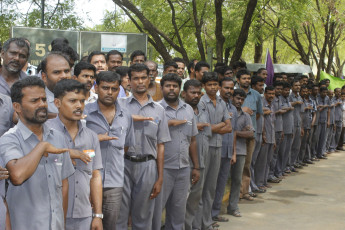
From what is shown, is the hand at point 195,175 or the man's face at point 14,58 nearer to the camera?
the man's face at point 14,58

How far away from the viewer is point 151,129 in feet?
16.5

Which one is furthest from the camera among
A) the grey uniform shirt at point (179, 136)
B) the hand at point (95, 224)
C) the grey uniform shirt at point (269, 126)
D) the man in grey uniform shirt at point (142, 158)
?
the grey uniform shirt at point (269, 126)

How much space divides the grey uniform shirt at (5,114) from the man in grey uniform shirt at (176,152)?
214 centimetres

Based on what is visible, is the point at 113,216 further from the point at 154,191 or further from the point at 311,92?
the point at 311,92

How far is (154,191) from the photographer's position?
5.06 metres

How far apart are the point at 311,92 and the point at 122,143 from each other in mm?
9646

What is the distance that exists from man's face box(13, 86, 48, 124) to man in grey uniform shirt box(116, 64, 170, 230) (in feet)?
5.76

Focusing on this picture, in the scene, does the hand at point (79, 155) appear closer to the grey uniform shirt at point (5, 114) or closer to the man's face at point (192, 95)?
the grey uniform shirt at point (5, 114)

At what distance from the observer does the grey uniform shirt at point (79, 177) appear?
3.78 meters

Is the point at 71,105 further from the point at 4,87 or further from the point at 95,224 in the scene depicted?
the point at 95,224

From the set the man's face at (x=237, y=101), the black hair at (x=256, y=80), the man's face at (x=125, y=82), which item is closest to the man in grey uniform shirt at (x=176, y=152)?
the man's face at (x=125, y=82)

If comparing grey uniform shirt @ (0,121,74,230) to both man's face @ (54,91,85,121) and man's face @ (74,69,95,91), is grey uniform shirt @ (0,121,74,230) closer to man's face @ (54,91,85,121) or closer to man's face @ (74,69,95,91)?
Answer: man's face @ (54,91,85,121)

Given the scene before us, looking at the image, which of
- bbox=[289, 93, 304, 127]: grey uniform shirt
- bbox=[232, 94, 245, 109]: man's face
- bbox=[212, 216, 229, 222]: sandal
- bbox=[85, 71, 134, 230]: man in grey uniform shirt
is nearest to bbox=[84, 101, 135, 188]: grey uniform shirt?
bbox=[85, 71, 134, 230]: man in grey uniform shirt

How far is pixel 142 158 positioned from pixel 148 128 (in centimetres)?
31
